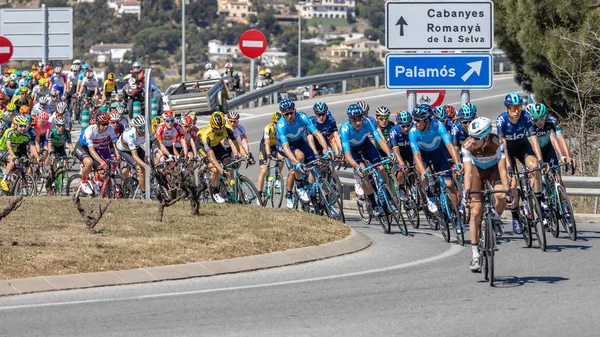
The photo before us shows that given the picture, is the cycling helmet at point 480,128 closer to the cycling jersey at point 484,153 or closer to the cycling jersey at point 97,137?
the cycling jersey at point 484,153

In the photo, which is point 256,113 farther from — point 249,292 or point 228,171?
point 249,292

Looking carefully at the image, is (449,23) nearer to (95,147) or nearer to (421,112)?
(421,112)

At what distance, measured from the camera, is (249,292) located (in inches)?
468

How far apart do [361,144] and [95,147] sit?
5.95 m

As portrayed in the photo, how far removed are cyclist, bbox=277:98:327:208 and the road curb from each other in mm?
3086

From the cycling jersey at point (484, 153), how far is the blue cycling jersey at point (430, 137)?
3.64 m

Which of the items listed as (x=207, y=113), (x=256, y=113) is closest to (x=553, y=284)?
(x=207, y=113)

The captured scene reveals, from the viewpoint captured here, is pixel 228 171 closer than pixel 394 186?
No

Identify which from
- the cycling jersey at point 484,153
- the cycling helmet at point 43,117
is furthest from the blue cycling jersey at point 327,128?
the cycling helmet at point 43,117

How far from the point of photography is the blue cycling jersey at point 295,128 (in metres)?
18.4

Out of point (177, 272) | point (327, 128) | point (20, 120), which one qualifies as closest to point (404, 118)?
point (327, 128)

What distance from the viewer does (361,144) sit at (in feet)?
58.2

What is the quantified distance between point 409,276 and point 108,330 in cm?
397

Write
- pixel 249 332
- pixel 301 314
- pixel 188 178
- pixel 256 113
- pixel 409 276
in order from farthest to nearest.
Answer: pixel 256 113 < pixel 188 178 < pixel 409 276 < pixel 301 314 < pixel 249 332
